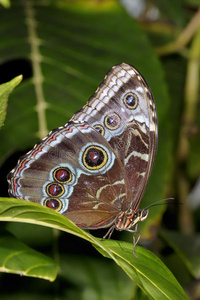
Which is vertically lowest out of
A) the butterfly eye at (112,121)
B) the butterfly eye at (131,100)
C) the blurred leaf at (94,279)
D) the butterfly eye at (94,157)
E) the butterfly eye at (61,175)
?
the blurred leaf at (94,279)

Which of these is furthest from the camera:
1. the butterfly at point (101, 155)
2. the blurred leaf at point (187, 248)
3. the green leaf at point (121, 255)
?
the blurred leaf at point (187, 248)

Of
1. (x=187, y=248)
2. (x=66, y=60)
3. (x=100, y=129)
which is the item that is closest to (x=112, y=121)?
Result: (x=100, y=129)

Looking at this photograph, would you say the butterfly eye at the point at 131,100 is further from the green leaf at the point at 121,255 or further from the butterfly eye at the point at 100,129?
the green leaf at the point at 121,255

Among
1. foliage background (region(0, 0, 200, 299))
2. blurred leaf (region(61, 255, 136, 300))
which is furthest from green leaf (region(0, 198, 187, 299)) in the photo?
blurred leaf (region(61, 255, 136, 300))

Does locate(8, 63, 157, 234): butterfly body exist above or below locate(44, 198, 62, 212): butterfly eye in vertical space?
above

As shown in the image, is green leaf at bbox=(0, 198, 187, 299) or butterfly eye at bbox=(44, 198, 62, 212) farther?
butterfly eye at bbox=(44, 198, 62, 212)

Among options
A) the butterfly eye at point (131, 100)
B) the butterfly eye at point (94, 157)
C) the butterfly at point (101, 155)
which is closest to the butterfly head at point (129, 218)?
the butterfly at point (101, 155)

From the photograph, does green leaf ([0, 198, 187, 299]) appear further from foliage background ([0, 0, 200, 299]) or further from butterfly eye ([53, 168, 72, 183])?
butterfly eye ([53, 168, 72, 183])
